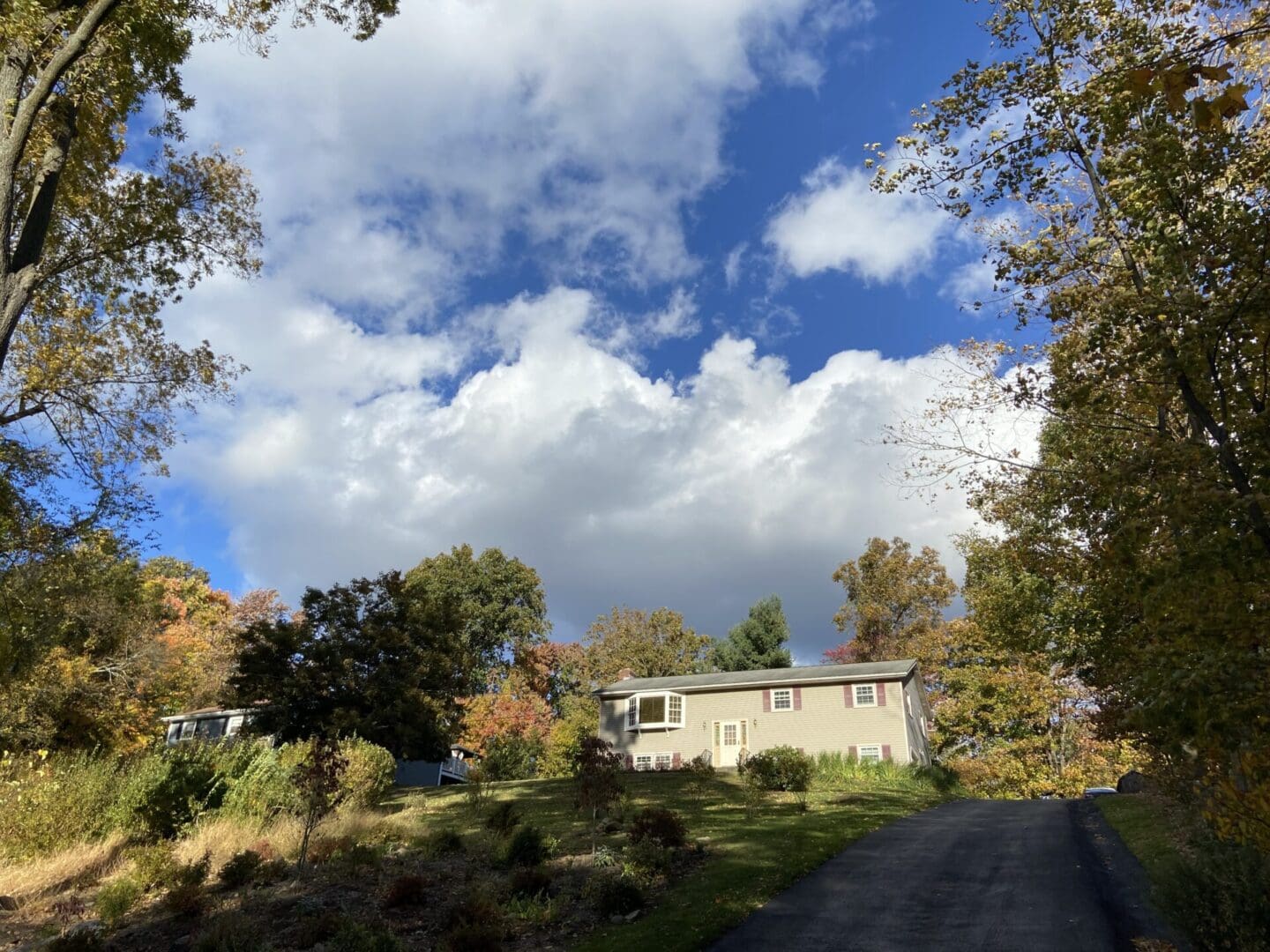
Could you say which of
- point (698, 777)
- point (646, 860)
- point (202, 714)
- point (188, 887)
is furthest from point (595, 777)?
point (202, 714)

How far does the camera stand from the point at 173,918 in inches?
349

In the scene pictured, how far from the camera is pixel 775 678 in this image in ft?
110

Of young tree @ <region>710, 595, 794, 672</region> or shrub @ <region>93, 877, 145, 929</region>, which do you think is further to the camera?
young tree @ <region>710, 595, 794, 672</region>

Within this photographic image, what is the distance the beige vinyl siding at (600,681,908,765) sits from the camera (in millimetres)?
30547

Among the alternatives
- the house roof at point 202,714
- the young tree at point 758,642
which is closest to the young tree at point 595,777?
the house roof at point 202,714

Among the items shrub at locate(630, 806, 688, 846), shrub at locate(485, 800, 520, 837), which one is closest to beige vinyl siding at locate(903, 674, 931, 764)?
shrub at locate(630, 806, 688, 846)

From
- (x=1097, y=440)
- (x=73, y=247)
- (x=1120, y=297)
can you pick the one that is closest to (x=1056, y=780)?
(x=1097, y=440)

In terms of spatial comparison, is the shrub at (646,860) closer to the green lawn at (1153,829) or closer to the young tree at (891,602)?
the green lawn at (1153,829)

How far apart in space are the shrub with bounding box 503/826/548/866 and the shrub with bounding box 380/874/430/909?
1832mm

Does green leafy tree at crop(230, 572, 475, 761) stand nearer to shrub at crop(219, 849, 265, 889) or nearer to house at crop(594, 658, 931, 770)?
house at crop(594, 658, 931, 770)

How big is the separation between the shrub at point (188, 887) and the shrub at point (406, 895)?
2331 mm

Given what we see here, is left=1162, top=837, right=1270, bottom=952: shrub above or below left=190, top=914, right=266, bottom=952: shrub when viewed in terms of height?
above

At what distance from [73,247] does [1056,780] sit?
35.1 m

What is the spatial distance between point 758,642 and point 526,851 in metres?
40.2
